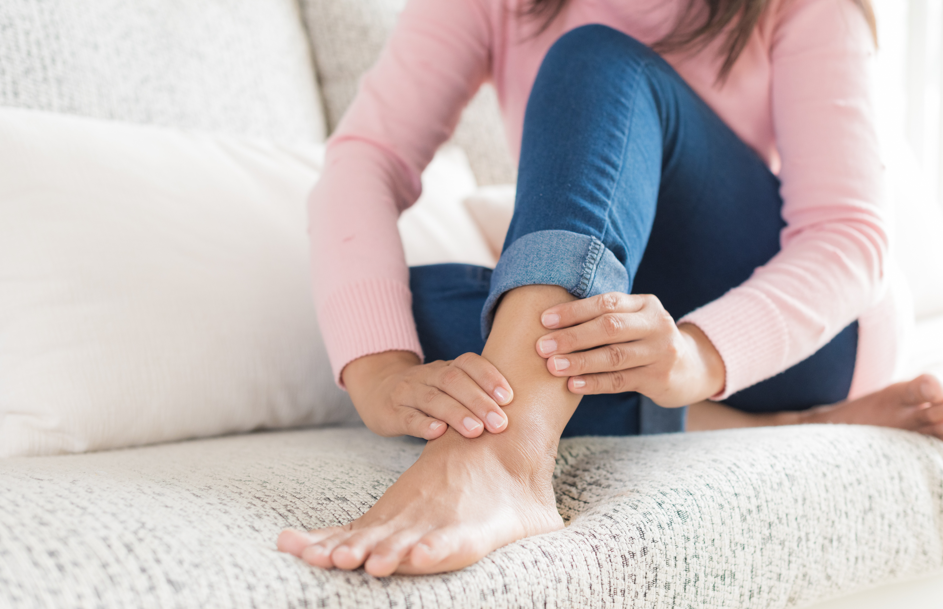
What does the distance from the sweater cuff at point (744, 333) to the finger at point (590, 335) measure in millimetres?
112

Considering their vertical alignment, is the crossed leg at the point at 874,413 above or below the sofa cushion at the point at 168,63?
below

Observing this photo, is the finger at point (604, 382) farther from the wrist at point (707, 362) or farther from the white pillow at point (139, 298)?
the white pillow at point (139, 298)

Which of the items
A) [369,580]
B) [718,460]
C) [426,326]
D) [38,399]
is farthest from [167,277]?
[718,460]

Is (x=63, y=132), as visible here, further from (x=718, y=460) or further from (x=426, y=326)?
(x=718, y=460)

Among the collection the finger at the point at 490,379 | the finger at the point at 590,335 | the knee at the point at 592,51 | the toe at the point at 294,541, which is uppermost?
the knee at the point at 592,51

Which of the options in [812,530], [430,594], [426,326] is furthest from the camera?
[426,326]

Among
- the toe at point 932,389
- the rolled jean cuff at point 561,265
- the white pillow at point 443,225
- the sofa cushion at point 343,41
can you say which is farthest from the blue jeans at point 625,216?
the sofa cushion at point 343,41

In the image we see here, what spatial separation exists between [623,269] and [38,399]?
1.61 ft

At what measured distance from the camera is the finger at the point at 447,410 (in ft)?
1.36

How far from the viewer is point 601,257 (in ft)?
1.47

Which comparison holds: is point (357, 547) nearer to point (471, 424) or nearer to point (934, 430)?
point (471, 424)

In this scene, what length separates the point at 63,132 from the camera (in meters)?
0.62

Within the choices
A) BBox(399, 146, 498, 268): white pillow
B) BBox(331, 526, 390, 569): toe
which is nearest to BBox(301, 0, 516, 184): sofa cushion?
BBox(399, 146, 498, 268): white pillow

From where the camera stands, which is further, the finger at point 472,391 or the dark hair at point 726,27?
the dark hair at point 726,27
